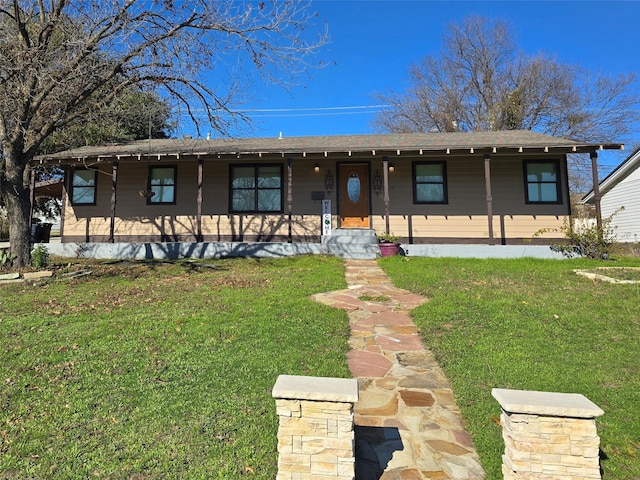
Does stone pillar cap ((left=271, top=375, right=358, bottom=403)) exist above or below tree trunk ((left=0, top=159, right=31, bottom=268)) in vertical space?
below

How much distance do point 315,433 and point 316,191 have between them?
→ 33.8 ft

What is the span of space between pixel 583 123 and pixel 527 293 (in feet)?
75.8

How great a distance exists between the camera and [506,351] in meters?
3.33

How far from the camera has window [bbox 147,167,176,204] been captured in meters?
12.1

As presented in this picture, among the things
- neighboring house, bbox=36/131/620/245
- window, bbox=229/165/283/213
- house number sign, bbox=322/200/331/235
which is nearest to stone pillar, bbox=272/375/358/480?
neighboring house, bbox=36/131/620/245

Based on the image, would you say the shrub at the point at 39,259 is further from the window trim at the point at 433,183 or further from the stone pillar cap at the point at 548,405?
the window trim at the point at 433,183

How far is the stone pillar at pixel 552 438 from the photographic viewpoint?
→ 5.27 feet

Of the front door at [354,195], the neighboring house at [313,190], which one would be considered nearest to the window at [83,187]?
the neighboring house at [313,190]

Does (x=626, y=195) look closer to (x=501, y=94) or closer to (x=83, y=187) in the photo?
(x=501, y=94)

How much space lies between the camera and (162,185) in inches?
479

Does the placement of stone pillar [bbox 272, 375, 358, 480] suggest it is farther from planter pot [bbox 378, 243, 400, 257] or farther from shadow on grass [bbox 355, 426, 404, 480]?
planter pot [bbox 378, 243, 400, 257]

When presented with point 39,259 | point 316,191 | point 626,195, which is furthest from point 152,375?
point 626,195

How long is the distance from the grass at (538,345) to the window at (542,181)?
539 cm

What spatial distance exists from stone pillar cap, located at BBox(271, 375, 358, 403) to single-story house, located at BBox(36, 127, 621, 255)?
29.8 feet
